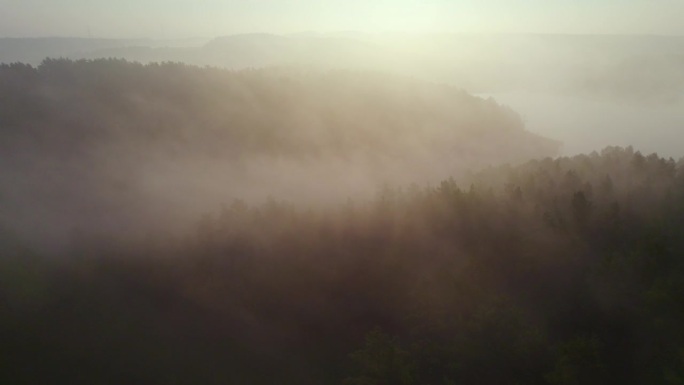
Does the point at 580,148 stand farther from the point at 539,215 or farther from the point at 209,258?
the point at 209,258

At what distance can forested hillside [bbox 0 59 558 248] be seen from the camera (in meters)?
36.2

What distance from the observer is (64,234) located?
27312mm

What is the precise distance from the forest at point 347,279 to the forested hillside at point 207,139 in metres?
0.46

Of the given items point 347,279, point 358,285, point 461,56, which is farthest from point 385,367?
point 461,56

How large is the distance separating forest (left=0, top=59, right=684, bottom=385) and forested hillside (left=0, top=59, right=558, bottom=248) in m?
0.46

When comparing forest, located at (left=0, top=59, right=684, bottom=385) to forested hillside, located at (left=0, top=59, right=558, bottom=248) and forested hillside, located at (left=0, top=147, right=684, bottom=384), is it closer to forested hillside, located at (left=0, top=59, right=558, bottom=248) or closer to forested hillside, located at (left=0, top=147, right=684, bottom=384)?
forested hillside, located at (left=0, top=147, right=684, bottom=384)

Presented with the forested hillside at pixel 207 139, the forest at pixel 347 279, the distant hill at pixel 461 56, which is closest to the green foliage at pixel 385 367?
the forest at pixel 347 279

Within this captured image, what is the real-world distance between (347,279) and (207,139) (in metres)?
36.4

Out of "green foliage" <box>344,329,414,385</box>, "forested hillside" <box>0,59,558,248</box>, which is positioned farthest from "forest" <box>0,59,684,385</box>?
"forested hillside" <box>0,59,558,248</box>

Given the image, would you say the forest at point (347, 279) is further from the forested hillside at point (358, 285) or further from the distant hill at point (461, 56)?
the distant hill at point (461, 56)

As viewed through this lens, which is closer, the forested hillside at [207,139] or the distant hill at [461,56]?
the forested hillside at [207,139]

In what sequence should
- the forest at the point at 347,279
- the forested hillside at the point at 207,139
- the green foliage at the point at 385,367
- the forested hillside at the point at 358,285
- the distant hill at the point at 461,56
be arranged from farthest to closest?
the distant hill at the point at 461,56 → the forested hillside at the point at 207,139 → the forested hillside at the point at 358,285 → the forest at the point at 347,279 → the green foliage at the point at 385,367

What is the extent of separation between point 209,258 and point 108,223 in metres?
11.9

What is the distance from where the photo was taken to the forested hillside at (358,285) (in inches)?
554
